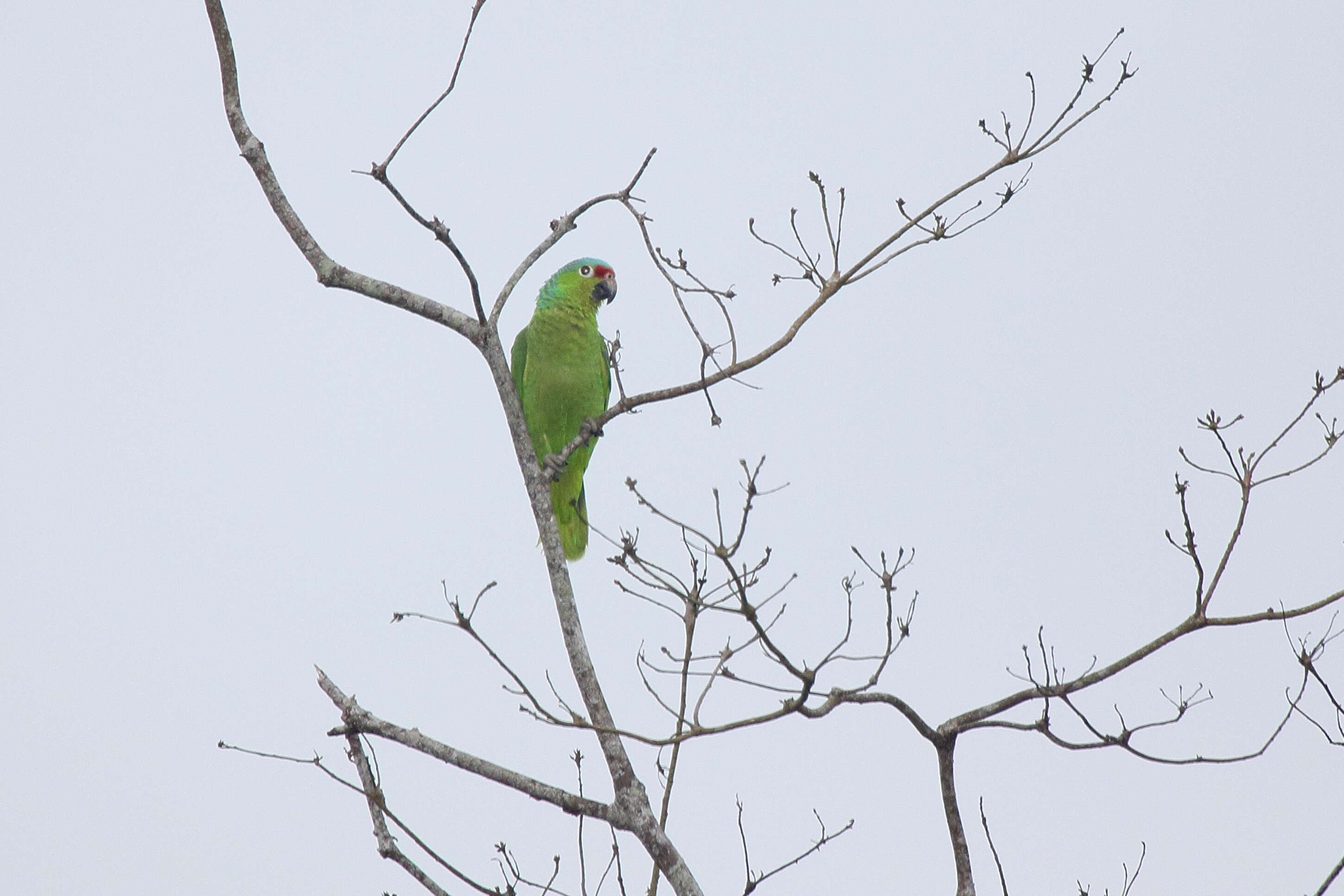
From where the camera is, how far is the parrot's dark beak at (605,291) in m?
8.58

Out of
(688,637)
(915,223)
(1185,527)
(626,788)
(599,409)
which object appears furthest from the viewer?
(599,409)

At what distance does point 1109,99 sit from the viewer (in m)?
4.61

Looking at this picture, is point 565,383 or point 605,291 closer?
point 565,383

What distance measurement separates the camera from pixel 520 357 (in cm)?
832

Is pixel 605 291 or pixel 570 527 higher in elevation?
pixel 605 291

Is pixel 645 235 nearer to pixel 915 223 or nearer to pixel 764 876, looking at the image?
pixel 915 223

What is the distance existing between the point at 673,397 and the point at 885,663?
155 centimetres

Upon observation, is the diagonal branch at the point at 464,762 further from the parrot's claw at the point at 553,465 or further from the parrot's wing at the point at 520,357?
the parrot's wing at the point at 520,357

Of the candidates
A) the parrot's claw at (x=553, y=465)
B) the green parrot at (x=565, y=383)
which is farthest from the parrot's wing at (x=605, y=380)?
the parrot's claw at (x=553, y=465)

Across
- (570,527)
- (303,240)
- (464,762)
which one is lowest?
(464,762)

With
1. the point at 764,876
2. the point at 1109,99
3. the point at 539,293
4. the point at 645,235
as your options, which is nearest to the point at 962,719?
the point at 764,876

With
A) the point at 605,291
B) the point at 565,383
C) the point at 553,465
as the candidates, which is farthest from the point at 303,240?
the point at 605,291

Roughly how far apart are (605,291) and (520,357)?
0.86 m

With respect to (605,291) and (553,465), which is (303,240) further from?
(605,291)
